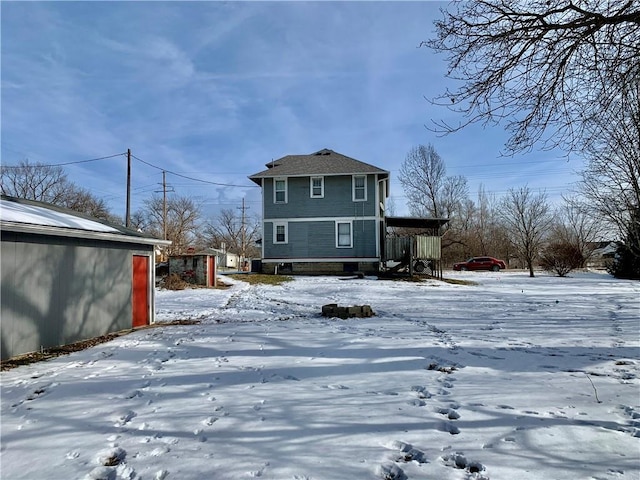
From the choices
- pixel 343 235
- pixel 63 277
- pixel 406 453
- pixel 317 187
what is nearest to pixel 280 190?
pixel 317 187

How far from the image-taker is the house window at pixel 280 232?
81.4ft

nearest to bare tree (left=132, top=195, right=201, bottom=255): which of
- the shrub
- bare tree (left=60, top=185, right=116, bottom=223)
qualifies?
bare tree (left=60, top=185, right=116, bottom=223)

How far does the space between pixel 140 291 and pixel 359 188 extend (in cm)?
1621

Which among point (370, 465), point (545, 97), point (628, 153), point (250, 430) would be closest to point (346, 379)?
point (250, 430)

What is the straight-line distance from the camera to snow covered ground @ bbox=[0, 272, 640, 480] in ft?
10.4

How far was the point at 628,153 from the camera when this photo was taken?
435 inches

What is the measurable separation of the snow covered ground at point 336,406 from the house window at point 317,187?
16630 millimetres

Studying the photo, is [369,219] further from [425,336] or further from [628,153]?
[425,336]

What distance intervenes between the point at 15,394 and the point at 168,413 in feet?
7.63

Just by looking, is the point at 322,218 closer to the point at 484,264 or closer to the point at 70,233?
the point at 70,233

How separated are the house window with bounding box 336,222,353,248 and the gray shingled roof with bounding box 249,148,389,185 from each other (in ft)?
10.3

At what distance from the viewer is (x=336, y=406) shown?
4340mm

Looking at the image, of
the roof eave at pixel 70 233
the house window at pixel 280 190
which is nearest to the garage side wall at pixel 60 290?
the roof eave at pixel 70 233

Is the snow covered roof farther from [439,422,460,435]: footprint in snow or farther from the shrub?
the shrub
